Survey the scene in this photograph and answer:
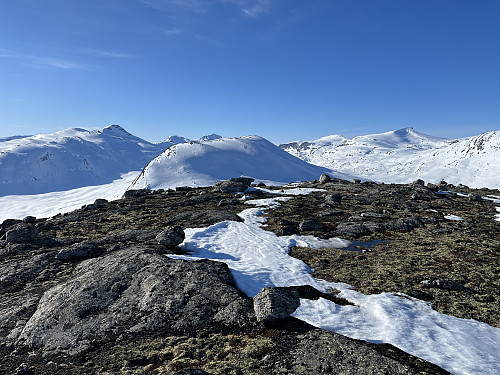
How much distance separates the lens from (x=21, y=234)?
26.1 metres

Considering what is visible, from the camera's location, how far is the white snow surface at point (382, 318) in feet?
37.4

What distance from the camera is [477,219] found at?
3434cm

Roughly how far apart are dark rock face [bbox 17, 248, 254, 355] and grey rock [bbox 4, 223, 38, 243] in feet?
44.1

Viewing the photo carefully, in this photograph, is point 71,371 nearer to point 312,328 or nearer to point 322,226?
point 312,328

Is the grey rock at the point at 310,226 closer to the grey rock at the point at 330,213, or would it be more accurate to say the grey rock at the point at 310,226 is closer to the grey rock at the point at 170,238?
the grey rock at the point at 330,213

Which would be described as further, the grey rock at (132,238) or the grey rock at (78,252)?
the grey rock at (132,238)

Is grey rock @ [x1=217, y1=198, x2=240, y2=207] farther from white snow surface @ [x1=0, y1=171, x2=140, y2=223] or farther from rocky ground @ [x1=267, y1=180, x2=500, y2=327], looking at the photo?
white snow surface @ [x1=0, y1=171, x2=140, y2=223]

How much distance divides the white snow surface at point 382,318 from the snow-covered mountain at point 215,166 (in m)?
84.7

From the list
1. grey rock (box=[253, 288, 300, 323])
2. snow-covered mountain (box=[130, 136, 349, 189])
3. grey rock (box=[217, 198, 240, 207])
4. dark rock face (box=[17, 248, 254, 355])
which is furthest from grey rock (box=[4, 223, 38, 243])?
snow-covered mountain (box=[130, 136, 349, 189])

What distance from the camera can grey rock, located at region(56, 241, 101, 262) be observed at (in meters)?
20.7

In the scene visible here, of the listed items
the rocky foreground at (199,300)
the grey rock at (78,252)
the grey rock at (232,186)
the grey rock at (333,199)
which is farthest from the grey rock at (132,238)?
the grey rock at (232,186)

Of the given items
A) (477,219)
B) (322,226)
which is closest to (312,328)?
(322,226)

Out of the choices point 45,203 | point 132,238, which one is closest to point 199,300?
point 132,238

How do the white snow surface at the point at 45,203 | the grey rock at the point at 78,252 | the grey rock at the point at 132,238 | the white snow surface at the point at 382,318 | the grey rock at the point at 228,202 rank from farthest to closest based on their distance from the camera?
the white snow surface at the point at 45,203, the grey rock at the point at 228,202, the grey rock at the point at 132,238, the grey rock at the point at 78,252, the white snow surface at the point at 382,318
